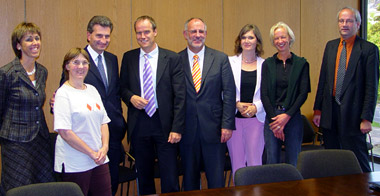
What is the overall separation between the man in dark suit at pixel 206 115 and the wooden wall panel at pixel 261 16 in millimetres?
1601

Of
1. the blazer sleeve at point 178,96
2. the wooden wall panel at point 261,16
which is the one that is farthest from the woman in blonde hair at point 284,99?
the wooden wall panel at point 261,16

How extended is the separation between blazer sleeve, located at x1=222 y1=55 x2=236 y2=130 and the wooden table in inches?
49.6

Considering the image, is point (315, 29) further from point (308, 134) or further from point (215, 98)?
point (215, 98)

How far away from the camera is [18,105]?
2.61 metres

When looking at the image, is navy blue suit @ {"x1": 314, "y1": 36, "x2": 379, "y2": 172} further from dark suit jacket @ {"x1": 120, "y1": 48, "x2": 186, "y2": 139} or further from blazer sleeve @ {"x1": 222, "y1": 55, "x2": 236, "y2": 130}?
dark suit jacket @ {"x1": 120, "y1": 48, "x2": 186, "y2": 139}

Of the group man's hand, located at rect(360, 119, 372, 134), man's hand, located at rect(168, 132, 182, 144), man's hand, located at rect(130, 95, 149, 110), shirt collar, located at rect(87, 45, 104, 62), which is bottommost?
man's hand, located at rect(168, 132, 182, 144)

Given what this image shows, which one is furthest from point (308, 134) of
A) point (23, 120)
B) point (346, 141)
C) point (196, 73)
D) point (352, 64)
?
point (23, 120)

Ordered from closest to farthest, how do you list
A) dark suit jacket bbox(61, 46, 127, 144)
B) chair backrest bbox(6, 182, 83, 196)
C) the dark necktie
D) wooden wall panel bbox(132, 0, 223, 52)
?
1. chair backrest bbox(6, 182, 83, 196)
2. dark suit jacket bbox(61, 46, 127, 144)
3. the dark necktie
4. wooden wall panel bbox(132, 0, 223, 52)

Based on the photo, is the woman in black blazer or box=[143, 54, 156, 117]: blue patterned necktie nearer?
the woman in black blazer

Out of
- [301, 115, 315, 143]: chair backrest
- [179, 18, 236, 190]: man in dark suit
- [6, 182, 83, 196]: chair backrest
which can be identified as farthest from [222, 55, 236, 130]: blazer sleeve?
[301, 115, 315, 143]: chair backrest

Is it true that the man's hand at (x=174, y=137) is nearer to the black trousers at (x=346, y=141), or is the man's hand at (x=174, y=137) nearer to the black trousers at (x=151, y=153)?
the black trousers at (x=151, y=153)

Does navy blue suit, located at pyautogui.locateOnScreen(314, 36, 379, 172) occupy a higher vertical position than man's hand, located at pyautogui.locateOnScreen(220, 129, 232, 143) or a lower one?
higher

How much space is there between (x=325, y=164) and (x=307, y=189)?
591 millimetres

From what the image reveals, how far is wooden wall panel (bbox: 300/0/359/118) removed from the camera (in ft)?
17.3
